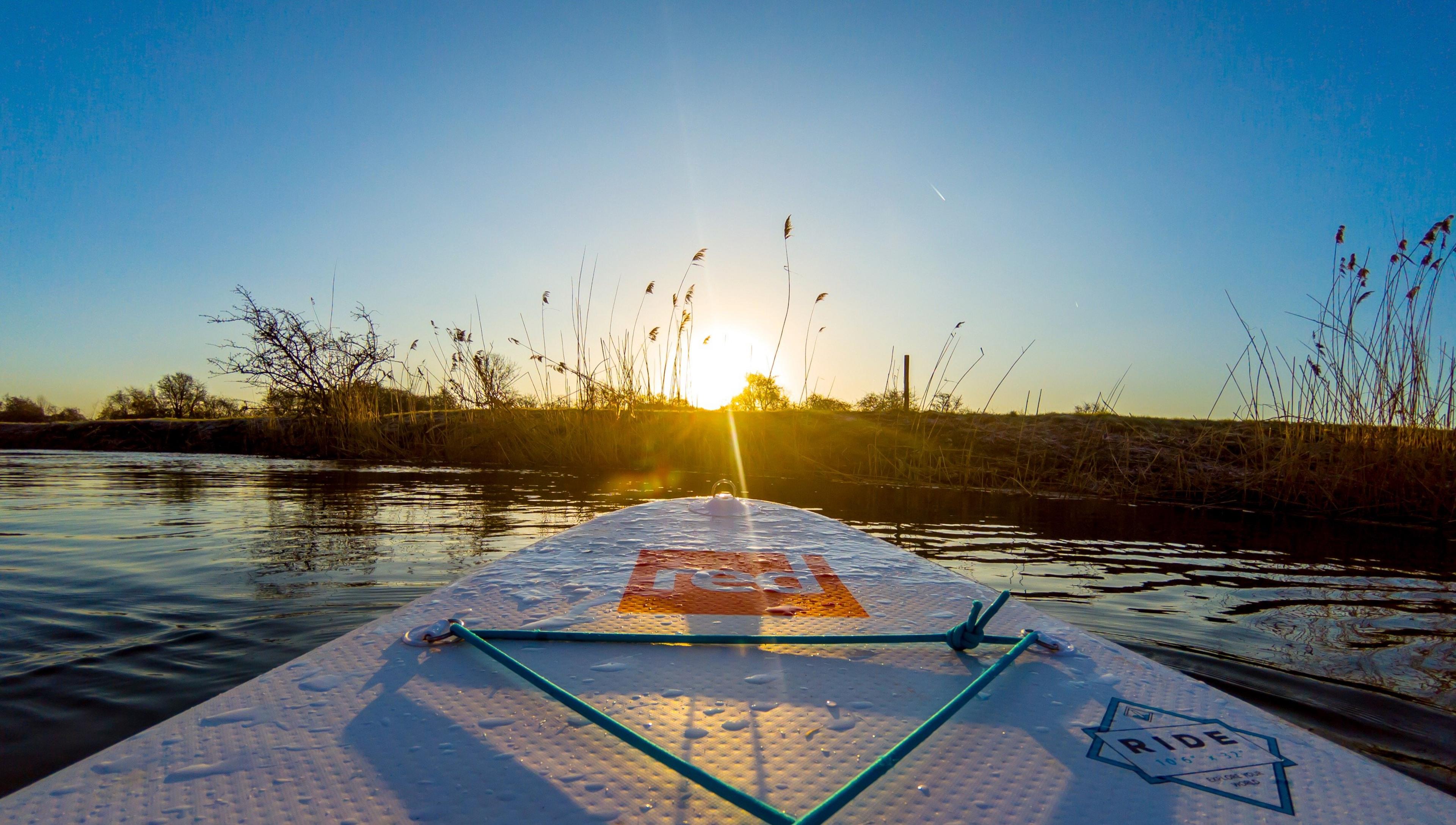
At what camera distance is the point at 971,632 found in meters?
1.23

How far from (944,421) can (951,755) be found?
23.4ft

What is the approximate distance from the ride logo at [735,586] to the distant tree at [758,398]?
5.68 m

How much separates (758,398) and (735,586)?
671cm

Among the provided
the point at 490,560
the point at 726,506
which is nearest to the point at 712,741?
the point at 726,506

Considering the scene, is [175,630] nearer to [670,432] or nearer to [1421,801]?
[1421,801]

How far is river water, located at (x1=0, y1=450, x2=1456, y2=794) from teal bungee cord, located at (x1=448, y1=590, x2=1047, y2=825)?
2.52 ft

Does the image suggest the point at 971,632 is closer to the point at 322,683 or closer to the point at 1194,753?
the point at 1194,753

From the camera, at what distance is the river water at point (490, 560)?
147 centimetres

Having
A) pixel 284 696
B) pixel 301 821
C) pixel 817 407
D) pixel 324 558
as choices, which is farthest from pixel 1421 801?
pixel 817 407

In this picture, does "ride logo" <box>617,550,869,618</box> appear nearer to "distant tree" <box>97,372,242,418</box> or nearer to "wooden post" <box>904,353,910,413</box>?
"wooden post" <box>904,353,910,413</box>

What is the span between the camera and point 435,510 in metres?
4.28

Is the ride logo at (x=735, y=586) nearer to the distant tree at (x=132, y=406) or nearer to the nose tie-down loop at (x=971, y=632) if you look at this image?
the nose tie-down loop at (x=971, y=632)

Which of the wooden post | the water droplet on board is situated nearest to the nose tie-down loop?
the water droplet on board

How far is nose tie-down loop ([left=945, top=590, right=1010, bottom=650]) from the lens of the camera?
1.23 meters
